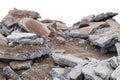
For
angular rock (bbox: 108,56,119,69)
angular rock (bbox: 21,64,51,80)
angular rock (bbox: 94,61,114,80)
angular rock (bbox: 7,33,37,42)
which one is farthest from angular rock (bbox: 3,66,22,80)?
angular rock (bbox: 108,56,119,69)

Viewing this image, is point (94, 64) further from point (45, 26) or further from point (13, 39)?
point (45, 26)

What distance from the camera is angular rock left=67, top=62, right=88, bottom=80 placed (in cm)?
1004

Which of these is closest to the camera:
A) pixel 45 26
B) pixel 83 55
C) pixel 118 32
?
pixel 83 55

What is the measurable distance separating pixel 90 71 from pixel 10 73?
9.43ft

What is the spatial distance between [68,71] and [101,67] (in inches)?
50.7

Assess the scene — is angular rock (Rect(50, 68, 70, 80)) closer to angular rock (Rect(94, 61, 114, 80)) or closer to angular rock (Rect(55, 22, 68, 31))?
angular rock (Rect(94, 61, 114, 80))

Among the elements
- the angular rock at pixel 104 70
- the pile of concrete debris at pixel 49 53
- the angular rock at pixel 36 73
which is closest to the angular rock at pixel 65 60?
the pile of concrete debris at pixel 49 53

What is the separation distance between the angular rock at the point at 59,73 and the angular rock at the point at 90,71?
768 millimetres

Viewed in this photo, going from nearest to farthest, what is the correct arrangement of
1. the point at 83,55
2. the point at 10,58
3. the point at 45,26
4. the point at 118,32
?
the point at 10,58, the point at 83,55, the point at 118,32, the point at 45,26

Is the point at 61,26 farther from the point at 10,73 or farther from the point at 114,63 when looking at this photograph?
the point at 114,63

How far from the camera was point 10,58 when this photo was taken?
37.4 feet

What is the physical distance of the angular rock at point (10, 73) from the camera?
10591mm

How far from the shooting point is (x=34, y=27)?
14.8 meters

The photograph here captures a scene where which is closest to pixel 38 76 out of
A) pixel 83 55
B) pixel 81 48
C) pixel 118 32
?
pixel 83 55
